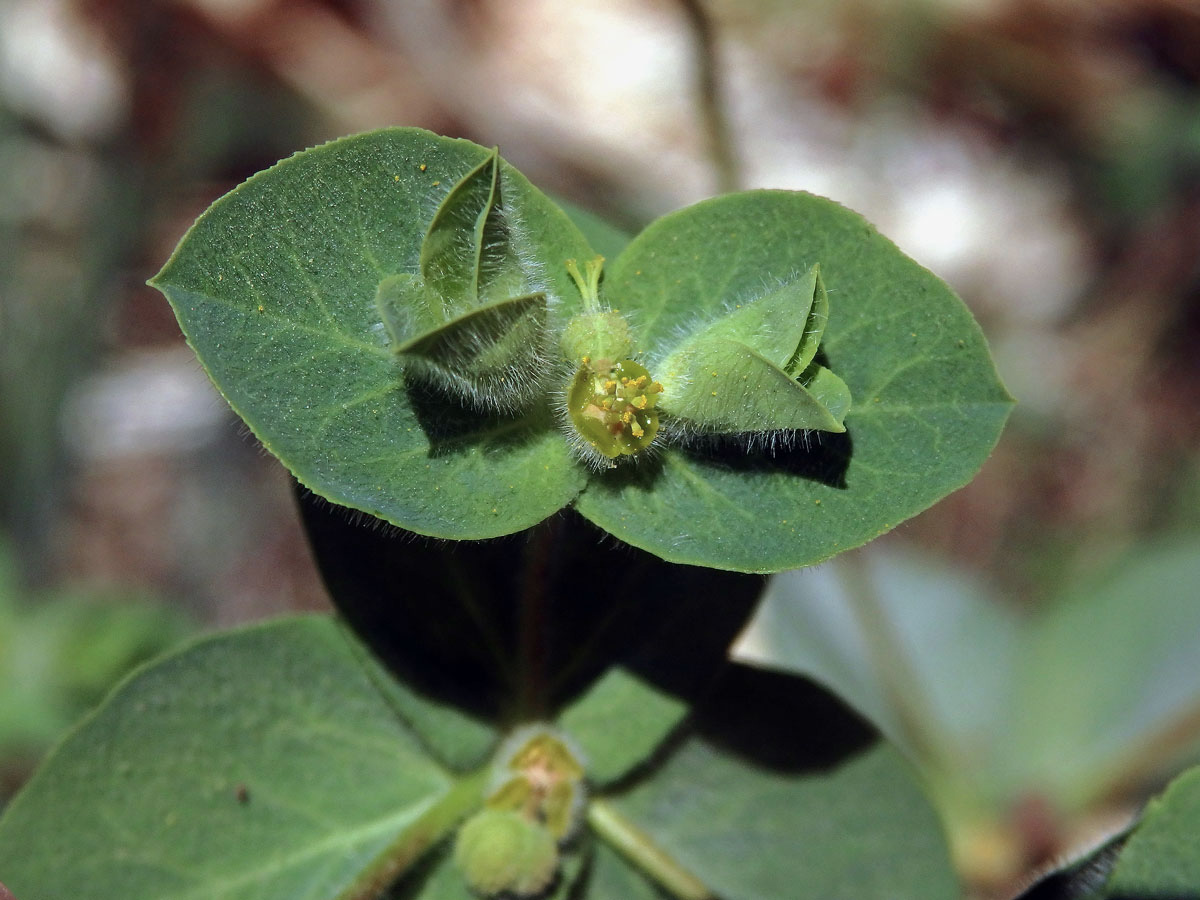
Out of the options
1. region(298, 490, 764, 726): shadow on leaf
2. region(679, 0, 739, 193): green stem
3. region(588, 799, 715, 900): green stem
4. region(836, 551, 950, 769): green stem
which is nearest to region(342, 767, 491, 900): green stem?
region(298, 490, 764, 726): shadow on leaf

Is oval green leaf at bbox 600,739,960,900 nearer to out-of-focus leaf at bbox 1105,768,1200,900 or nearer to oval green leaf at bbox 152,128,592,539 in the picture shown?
out-of-focus leaf at bbox 1105,768,1200,900

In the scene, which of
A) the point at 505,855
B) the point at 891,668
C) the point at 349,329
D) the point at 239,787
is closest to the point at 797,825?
the point at 505,855

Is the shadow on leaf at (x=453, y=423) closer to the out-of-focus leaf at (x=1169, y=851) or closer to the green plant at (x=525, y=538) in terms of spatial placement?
the green plant at (x=525, y=538)

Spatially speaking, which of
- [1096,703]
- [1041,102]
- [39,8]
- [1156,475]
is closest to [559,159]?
[1041,102]

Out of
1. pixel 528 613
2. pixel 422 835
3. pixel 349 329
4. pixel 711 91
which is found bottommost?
pixel 422 835

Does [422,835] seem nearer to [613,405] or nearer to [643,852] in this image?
[643,852]

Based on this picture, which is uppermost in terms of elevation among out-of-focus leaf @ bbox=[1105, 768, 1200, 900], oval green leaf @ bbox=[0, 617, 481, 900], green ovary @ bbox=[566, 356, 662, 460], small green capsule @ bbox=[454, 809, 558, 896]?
green ovary @ bbox=[566, 356, 662, 460]
